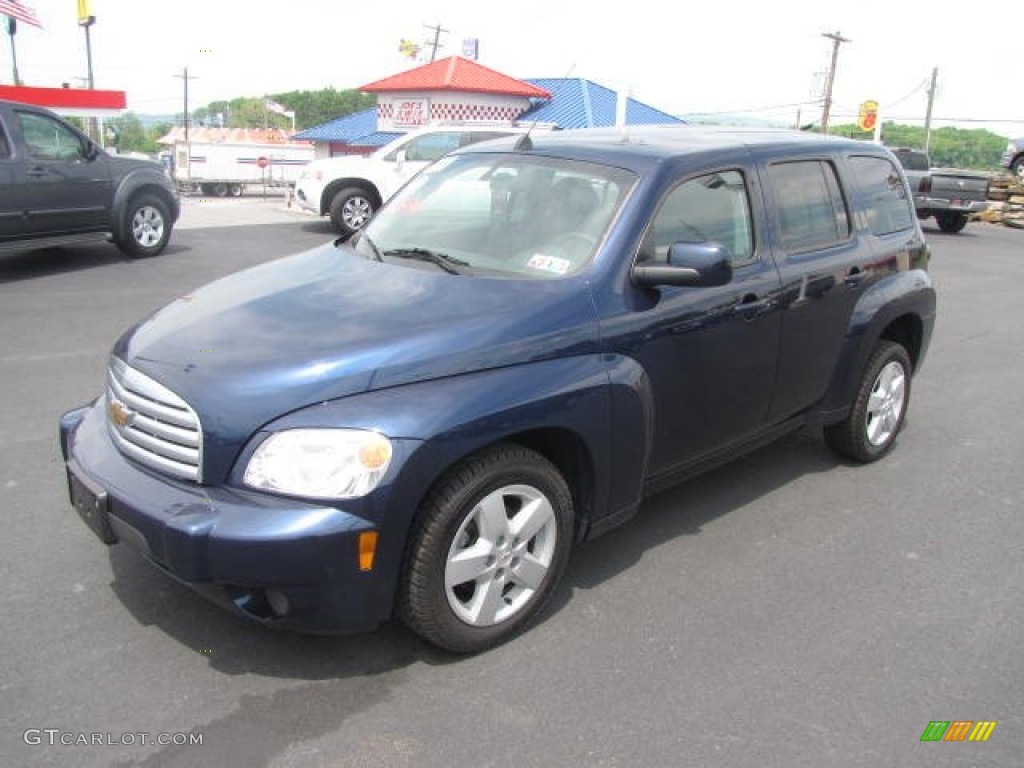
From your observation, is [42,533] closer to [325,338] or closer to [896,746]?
[325,338]

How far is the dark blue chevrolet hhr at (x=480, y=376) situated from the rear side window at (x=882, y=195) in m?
0.18

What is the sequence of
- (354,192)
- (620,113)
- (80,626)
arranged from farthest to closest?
(620,113)
(354,192)
(80,626)

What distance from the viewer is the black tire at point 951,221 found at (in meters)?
19.6

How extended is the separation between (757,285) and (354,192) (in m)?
11.0

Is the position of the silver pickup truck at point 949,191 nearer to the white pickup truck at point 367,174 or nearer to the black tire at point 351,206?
the white pickup truck at point 367,174

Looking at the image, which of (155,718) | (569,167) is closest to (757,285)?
(569,167)

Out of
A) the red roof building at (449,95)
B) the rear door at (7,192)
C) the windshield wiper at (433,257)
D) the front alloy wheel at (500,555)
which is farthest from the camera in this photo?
the red roof building at (449,95)

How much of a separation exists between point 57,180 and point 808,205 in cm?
852

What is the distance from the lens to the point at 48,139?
956 centimetres

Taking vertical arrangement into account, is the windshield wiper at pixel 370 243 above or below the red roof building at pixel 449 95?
below

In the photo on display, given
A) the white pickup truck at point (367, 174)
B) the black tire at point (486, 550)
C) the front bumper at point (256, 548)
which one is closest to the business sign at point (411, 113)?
the white pickup truck at point (367, 174)

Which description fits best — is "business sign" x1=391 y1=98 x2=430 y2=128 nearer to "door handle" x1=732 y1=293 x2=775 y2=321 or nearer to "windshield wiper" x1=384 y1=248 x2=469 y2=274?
"windshield wiper" x1=384 y1=248 x2=469 y2=274

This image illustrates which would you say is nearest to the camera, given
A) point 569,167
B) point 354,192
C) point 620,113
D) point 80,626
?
point 80,626

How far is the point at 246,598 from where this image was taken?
106 inches
